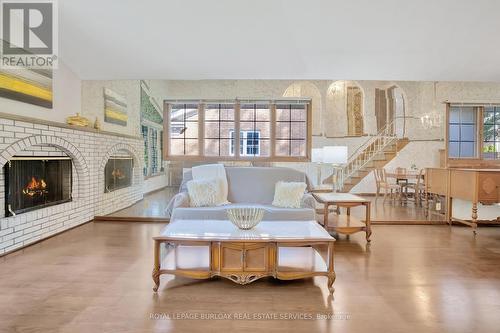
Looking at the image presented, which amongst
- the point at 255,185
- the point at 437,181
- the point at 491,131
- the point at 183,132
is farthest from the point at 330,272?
the point at 491,131

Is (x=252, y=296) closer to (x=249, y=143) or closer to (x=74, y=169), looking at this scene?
(x=74, y=169)

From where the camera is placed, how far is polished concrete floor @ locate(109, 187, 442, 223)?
5287 mm

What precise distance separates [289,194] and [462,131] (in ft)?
17.1

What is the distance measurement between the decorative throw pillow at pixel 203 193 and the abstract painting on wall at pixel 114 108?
7.88 ft

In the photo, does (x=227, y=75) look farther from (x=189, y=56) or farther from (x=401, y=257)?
(x=401, y=257)

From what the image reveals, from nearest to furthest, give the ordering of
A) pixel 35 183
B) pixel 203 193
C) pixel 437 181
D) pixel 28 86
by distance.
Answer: pixel 28 86, pixel 35 183, pixel 203 193, pixel 437 181

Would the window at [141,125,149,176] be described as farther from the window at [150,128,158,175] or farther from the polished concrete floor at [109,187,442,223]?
the polished concrete floor at [109,187,442,223]

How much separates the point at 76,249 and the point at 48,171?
4.34ft

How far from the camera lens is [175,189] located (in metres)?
5.75

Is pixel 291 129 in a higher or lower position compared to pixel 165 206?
higher

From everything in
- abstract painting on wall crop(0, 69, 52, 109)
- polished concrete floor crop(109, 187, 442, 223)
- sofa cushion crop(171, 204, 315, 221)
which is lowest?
polished concrete floor crop(109, 187, 442, 223)

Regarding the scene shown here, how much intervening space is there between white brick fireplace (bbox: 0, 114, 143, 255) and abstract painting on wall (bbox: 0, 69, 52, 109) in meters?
0.34

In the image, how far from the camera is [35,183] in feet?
13.1

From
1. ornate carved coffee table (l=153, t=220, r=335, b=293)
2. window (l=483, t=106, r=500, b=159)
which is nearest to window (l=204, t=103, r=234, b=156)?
ornate carved coffee table (l=153, t=220, r=335, b=293)
